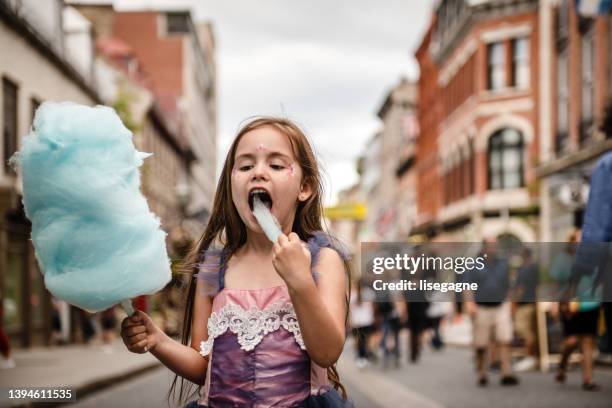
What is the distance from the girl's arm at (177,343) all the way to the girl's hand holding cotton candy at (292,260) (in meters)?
0.45

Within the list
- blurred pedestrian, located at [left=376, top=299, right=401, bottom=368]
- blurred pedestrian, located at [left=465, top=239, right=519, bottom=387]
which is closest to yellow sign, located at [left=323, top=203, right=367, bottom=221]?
blurred pedestrian, located at [left=376, top=299, right=401, bottom=368]

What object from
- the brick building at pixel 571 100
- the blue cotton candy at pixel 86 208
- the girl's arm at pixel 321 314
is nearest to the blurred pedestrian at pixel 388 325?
the brick building at pixel 571 100

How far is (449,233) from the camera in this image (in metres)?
42.9

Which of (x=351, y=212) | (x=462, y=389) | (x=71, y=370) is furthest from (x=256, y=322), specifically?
(x=351, y=212)

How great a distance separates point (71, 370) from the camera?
12.9 m

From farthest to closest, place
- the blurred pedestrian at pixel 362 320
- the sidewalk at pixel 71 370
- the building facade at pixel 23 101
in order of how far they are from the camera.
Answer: the building facade at pixel 23 101 < the blurred pedestrian at pixel 362 320 < the sidewalk at pixel 71 370

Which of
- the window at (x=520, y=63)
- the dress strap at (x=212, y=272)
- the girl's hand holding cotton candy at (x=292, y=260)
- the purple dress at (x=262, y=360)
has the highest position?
the window at (x=520, y=63)

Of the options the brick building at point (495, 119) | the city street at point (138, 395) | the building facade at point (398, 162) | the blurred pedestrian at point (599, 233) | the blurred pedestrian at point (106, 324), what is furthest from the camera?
the building facade at point (398, 162)

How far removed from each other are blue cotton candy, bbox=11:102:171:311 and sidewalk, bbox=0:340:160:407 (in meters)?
5.77

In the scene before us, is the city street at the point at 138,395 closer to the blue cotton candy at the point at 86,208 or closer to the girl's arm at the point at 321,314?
the girl's arm at the point at 321,314

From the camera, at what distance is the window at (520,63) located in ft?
117

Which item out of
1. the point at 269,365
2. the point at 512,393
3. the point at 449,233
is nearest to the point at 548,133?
the point at 449,233

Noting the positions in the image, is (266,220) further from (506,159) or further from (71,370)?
(506,159)

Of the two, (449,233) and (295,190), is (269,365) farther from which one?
(449,233)
